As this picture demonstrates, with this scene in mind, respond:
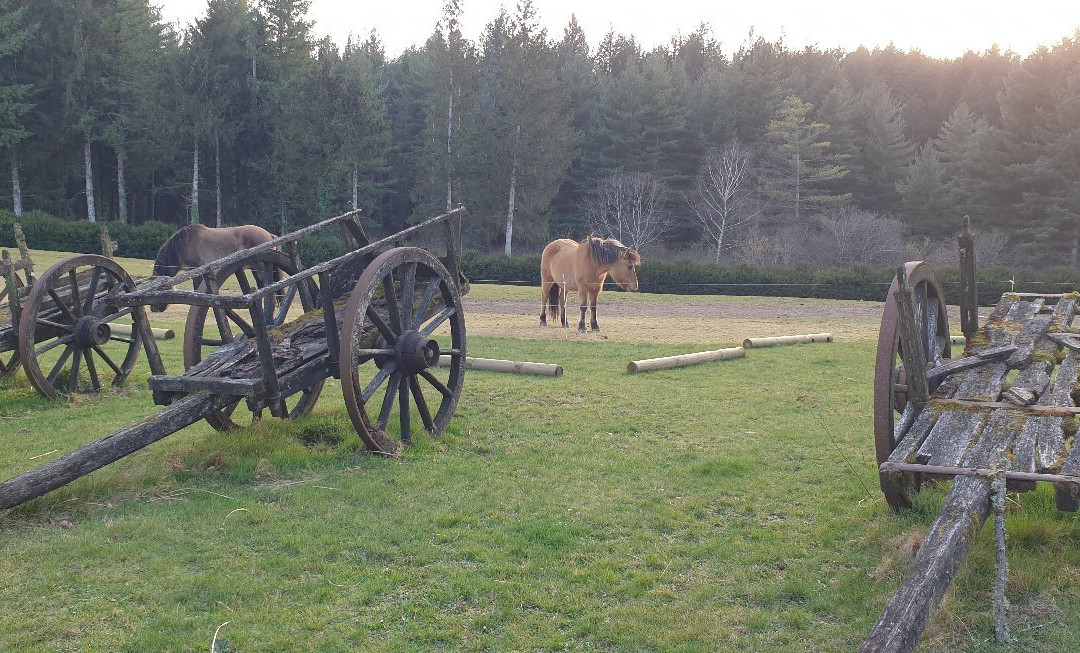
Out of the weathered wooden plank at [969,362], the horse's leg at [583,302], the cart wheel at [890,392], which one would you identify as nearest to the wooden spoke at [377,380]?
the cart wheel at [890,392]

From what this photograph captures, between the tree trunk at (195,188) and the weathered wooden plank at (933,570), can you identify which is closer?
the weathered wooden plank at (933,570)

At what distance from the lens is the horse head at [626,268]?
16422 millimetres

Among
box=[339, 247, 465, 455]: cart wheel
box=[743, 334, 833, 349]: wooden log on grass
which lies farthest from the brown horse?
box=[339, 247, 465, 455]: cart wheel

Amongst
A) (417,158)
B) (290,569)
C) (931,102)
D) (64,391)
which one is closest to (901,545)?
(290,569)

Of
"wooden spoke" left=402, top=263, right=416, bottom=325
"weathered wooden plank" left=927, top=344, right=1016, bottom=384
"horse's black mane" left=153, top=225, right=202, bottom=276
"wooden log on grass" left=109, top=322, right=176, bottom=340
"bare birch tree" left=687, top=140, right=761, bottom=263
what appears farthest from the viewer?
"bare birch tree" left=687, top=140, right=761, bottom=263

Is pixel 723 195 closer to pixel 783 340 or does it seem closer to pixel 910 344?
A: pixel 783 340

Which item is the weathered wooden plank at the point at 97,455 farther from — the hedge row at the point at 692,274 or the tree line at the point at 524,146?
the tree line at the point at 524,146

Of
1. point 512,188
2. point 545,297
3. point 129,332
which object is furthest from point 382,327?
point 512,188

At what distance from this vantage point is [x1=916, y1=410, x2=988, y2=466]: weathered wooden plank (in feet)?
13.8

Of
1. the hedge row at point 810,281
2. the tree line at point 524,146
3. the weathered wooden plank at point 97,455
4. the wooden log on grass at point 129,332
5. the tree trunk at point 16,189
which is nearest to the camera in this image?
the weathered wooden plank at point 97,455

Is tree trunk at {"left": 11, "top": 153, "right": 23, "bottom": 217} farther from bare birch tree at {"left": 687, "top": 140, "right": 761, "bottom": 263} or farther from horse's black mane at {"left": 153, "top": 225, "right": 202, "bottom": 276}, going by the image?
bare birch tree at {"left": 687, "top": 140, "right": 761, "bottom": 263}

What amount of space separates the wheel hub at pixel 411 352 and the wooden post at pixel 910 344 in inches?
139

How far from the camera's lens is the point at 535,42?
4600 cm

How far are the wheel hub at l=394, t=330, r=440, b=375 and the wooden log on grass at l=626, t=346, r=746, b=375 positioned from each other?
16.5 ft
